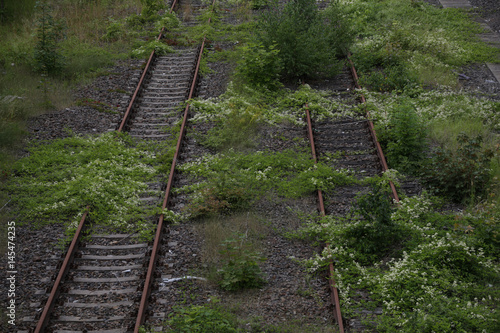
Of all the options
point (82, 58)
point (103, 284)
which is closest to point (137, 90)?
point (82, 58)

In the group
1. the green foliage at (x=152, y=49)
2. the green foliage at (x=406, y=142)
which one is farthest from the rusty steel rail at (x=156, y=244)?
the green foliage at (x=406, y=142)

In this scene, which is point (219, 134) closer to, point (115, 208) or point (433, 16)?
point (115, 208)

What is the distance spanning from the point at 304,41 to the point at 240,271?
8656 millimetres

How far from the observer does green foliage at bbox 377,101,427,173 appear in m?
10.8

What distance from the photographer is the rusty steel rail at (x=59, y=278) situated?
6938 millimetres

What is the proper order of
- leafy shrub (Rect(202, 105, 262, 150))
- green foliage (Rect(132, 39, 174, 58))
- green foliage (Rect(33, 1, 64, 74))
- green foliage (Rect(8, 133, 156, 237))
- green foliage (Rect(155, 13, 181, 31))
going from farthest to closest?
1. green foliage (Rect(155, 13, 181, 31))
2. green foliage (Rect(132, 39, 174, 58))
3. green foliage (Rect(33, 1, 64, 74))
4. leafy shrub (Rect(202, 105, 262, 150))
5. green foliage (Rect(8, 133, 156, 237))

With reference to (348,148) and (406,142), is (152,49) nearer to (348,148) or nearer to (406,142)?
(348,148)

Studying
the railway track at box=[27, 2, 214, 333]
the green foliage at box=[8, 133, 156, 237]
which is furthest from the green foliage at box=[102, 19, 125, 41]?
the railway track at box=[27, 2, 214, 333]

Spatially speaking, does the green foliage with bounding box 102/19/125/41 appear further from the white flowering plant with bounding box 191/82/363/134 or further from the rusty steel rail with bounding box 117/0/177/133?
the white flowering plant with bounding box 191/82/363/134

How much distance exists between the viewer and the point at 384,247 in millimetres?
8398

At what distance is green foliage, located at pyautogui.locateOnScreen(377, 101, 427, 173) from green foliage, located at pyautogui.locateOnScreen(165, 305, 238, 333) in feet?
18.3

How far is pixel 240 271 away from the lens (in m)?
7.71

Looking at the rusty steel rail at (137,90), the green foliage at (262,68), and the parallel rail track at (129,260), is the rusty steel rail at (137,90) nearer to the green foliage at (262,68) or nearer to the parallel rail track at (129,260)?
the parallel rail track at (129,260)

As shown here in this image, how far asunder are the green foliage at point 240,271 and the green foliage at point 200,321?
27.9 inches
